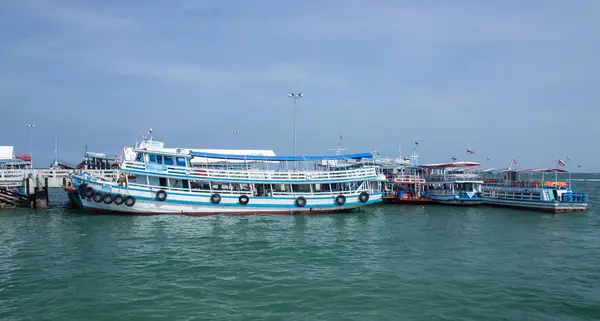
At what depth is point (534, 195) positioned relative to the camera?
128ft

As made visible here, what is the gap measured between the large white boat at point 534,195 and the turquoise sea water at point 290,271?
9.89 meters

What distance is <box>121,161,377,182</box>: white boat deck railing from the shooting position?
3005 cm

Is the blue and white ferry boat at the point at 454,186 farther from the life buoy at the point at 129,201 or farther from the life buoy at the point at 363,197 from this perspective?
the life buoy at the point at 129,201

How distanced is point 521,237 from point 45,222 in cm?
2851

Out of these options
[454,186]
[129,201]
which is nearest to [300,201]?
[129,201]

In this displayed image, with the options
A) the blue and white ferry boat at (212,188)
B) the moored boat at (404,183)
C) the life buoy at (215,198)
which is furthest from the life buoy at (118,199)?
the moored boat at (404,183)

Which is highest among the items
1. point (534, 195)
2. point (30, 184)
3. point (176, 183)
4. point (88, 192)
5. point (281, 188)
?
point (30, 184)

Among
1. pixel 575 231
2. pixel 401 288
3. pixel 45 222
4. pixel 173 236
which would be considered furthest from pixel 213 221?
pixel 575 231

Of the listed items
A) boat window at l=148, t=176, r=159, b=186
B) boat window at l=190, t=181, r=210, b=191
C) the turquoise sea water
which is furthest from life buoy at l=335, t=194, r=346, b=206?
boat window at l=148, t=176, r=159, b=186

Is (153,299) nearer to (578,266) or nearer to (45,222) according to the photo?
(578,266)

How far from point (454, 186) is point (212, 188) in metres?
26.6

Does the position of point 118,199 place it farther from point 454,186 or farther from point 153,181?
point 454,186

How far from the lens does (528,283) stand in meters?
14.7

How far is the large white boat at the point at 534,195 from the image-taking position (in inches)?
1453
